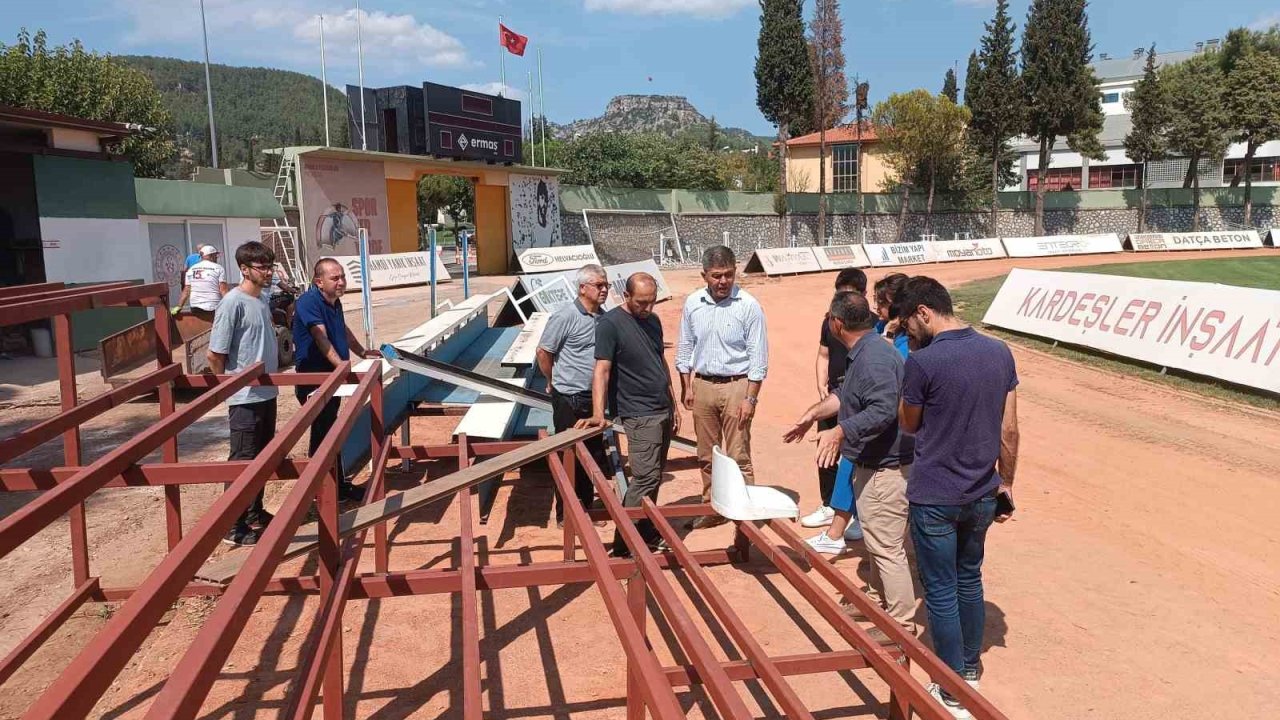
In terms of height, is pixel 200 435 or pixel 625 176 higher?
pixel 625 176

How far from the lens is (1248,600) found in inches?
210

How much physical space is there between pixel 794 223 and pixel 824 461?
4148 centimetres

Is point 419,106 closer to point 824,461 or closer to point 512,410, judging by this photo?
point 512,410

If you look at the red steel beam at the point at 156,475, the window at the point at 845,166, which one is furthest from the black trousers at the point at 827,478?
the window at the point at 845,166

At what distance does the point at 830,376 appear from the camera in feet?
21.1

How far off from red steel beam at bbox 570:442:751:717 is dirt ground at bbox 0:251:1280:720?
43.1 inches

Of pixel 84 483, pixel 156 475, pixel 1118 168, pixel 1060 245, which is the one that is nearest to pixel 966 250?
pixel 1060 245

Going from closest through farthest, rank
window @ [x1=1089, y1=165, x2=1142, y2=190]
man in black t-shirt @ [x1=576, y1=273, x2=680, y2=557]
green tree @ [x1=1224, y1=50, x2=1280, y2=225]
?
1. man in black t-shirt @ [x1=576, y1=273, x2=680, y2=557]
2. green tree @ [x1=1224, y1=50, x2=1280, y2=225]
3. window @ [x1=1089, y1=165, x2=1142, y2=190]

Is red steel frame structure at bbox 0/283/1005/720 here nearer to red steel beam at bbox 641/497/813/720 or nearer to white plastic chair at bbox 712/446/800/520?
red steel beam at bbox 641/497/813/720

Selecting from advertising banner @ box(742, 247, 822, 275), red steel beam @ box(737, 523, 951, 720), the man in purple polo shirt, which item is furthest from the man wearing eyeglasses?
advertising banner @ box(742, 247, 822, 275)

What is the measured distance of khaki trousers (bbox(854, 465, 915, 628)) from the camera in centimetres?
453

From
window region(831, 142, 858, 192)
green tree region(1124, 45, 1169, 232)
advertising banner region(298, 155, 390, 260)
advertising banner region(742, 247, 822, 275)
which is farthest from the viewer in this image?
window region(831, 142, 858, 192)

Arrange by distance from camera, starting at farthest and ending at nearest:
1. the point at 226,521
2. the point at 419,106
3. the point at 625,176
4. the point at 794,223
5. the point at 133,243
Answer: the point at 625,176 → the point at 794,223 → the point at 419,106 → the point at 133,243 → the point at 226,521

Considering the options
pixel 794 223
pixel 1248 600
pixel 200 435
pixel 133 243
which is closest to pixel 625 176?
pixel 794 223
